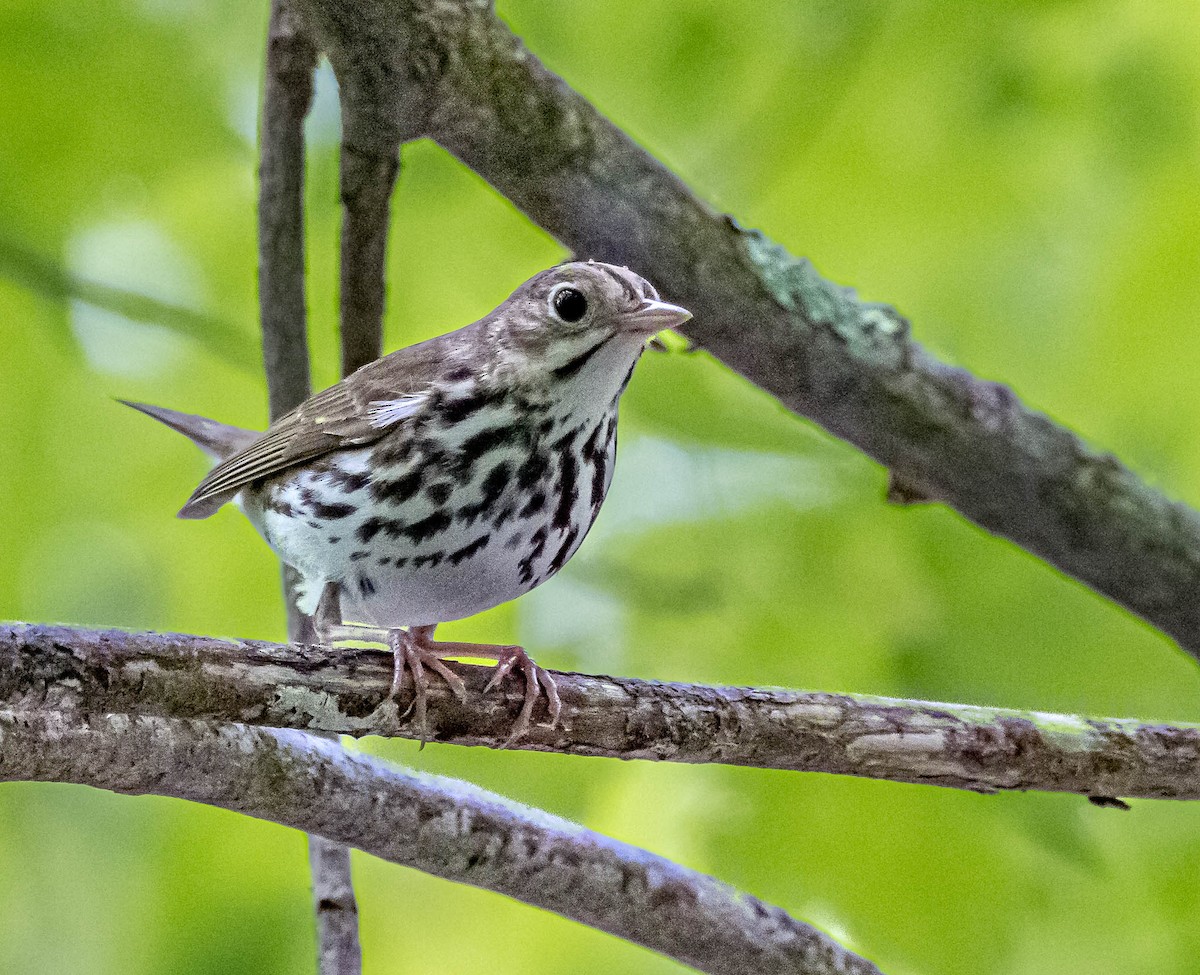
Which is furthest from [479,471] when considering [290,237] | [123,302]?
[123,302]

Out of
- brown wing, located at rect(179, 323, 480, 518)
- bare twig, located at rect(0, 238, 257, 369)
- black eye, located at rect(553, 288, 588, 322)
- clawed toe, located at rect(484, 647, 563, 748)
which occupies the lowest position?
clawed toe, located at rect(484, 647, 563, 748)

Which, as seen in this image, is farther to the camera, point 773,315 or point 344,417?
point 773,315

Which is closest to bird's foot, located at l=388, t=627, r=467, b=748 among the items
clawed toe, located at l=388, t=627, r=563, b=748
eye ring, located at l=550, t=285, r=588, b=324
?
clawed toe, located at l=388, t=627, r=563, b=748

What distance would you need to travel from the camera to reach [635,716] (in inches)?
64.6

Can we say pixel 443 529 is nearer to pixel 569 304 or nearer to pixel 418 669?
pixel 418 669

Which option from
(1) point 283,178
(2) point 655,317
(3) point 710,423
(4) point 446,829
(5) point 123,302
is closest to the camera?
(2) point 655,317

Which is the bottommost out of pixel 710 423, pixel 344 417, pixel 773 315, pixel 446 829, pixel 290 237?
pixel 446 829

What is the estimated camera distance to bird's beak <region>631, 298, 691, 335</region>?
151cm

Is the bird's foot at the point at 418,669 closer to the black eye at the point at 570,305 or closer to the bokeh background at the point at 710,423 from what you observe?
the black eye at the point at 570,305

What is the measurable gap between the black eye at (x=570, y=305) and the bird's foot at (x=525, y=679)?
1.48ft

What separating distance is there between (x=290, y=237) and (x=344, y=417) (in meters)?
0.38

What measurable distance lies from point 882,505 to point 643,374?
0.61 metres

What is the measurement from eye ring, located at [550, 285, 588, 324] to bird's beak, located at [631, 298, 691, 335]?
0.28 feet

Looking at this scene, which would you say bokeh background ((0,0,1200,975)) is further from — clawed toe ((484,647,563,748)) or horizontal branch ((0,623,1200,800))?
clawed toe ((484,647,563,748))
